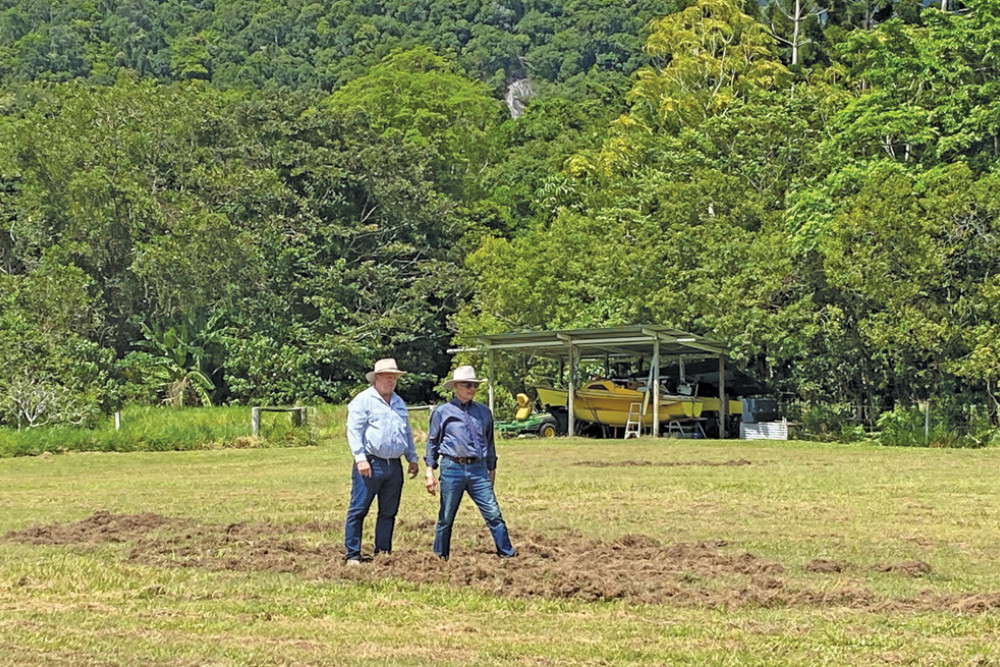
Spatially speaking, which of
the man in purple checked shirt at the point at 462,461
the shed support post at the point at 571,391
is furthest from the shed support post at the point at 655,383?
the man in purple checked shirt at the point at 462,461

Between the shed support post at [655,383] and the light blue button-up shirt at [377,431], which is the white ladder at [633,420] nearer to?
the shed support post at [655,383]

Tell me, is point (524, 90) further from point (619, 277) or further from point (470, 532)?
point (470, 532)

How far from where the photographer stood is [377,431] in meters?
12.0

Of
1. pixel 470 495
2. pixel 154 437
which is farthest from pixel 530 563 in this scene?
pixel 154 437

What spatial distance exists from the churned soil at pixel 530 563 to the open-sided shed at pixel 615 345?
21.5 metres

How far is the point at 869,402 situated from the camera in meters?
38.5

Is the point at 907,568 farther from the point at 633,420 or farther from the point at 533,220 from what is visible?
the point at 533,220

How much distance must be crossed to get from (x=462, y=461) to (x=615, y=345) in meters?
27.1

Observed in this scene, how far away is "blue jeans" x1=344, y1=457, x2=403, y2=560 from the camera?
38.9 ft

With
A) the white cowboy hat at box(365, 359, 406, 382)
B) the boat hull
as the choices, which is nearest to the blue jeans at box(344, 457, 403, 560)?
the white cowboy hat at box(365, 359, 406, 382)

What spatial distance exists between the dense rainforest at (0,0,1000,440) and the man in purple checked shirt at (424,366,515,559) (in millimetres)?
24993

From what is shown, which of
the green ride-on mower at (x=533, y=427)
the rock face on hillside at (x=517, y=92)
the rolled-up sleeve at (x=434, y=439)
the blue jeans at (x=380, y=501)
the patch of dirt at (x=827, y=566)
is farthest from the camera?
the rock face on hillside at (x=517, y=92)

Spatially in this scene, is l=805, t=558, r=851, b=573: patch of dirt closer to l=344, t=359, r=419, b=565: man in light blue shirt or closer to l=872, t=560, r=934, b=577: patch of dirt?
l=872, t=560, r=934, b=577: patch of dirt

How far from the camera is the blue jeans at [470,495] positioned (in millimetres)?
12000
